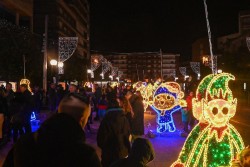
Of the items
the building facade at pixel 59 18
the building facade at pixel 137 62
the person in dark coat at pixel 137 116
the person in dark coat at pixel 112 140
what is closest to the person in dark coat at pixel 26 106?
the person in dark coat at pixel 137 116

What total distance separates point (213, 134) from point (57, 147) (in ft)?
16.8

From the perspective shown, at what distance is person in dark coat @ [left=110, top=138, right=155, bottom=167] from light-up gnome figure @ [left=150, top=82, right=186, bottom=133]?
1168 centimetres

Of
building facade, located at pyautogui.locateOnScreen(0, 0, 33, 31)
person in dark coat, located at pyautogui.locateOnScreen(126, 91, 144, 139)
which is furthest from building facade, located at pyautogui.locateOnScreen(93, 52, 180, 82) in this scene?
person in dark coat, located at pyautogui.locateOnScreen(126, 91, 144, 139)

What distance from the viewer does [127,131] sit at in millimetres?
7621

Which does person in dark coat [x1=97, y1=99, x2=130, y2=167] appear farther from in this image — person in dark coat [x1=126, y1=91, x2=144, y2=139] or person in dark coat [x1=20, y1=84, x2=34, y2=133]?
person in dark coat [x1=20, y1=84, x2=34, y2=133]

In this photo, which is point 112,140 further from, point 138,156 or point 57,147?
point 57,147

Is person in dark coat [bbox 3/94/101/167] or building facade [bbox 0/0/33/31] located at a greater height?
building facade [bbox 0/0/33/31]

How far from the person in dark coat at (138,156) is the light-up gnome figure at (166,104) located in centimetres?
1168

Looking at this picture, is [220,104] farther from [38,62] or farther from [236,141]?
[38,62]

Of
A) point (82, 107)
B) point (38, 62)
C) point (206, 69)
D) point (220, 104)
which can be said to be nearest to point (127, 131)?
point (220, 104)

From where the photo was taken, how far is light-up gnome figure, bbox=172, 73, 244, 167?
24.4ft

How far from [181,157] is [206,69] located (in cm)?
5926

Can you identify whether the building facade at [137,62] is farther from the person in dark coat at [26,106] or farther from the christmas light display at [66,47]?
the person in dark coat at [26,106]

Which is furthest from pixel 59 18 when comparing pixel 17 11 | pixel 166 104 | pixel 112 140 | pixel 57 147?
pixel 57 147
